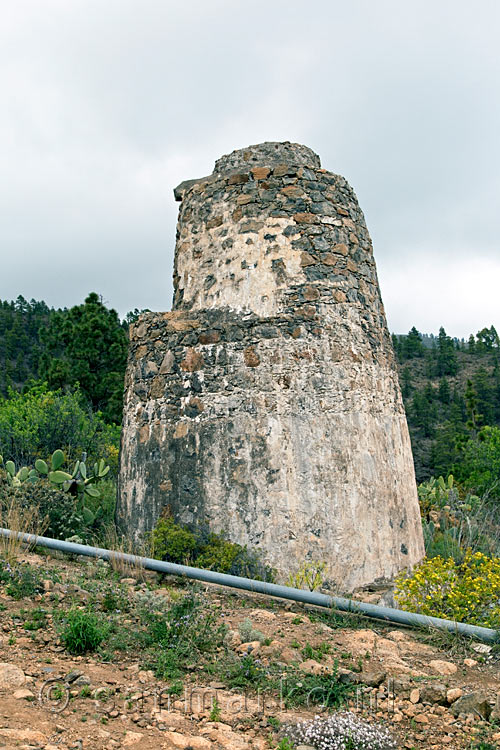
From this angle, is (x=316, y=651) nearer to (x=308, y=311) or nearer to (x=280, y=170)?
(x=308, y=311)

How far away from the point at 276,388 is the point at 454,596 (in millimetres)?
2552

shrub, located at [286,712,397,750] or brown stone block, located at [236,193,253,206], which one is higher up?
brown stone block, located at [236,193,253,206]

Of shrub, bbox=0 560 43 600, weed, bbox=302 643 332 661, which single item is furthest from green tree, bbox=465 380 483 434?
shrub, bbox=0 560 43 600

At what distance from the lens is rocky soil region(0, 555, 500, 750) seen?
10.4 ft

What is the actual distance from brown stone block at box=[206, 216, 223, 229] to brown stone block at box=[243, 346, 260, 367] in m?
1.63

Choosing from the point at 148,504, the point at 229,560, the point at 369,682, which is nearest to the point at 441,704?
the point at 369,682

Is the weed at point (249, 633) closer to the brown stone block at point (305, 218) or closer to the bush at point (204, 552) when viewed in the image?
the bush at point (204, 552)

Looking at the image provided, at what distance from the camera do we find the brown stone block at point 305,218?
7.01 m

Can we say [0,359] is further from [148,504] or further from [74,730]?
[74,730]

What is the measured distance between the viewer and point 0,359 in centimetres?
3678

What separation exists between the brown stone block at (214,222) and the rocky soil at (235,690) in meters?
4.22

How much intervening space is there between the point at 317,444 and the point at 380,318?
200cm

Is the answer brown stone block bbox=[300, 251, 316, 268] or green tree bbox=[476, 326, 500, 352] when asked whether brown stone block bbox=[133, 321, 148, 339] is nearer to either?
brown stone block bbox=[300, 251, 316, 268]

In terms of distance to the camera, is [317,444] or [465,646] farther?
[317,444]
